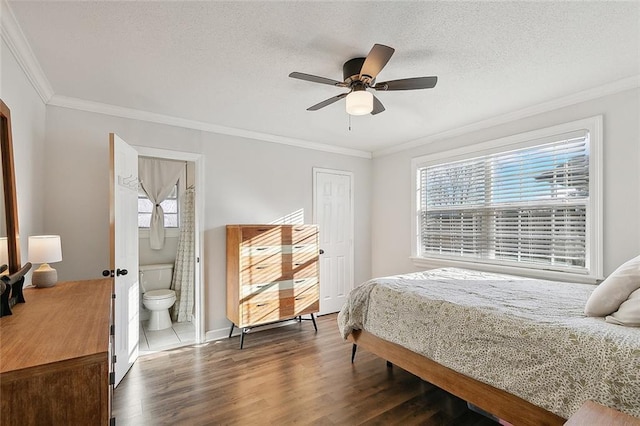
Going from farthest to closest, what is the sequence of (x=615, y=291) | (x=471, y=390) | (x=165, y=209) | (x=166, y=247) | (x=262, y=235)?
(x=165, y=209) < (x=166, y=247) < (x=262, y=235) < (x=471, y=390) < (x=615, y=291)

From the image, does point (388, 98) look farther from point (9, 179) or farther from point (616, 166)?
point (9, 179)

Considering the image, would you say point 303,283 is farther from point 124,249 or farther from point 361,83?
point 361,83

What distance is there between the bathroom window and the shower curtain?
0.44m

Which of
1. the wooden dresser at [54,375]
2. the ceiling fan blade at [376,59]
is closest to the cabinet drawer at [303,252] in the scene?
the ceiling fan blade at [376,59]

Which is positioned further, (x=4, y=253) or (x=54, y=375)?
(x=4, y=253)

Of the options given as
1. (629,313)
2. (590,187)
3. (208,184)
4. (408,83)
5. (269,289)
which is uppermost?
(408,83)

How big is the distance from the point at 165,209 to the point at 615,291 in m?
4.86

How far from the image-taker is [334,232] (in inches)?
178

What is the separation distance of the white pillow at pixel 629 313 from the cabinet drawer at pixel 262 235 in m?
2.77

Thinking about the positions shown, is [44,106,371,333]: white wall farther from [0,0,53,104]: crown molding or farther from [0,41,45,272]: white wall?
[0,0,53,104]: crown molding

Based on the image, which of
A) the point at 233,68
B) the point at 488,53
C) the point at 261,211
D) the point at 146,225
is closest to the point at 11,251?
the point at 233,68

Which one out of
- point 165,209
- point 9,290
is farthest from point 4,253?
point 165,209

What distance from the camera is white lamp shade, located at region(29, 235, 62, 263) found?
6.14ft

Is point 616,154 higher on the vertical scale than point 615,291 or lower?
higher
